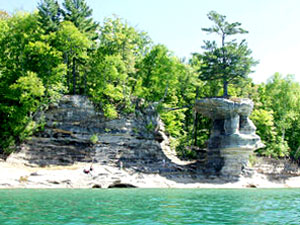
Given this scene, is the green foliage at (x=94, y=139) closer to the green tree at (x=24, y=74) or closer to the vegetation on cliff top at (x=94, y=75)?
the vegetation on cliff top at (x=94, y=75)

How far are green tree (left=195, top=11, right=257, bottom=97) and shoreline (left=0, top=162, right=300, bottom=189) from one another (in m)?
10.1

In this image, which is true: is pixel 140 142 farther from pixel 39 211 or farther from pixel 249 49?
pixel 39 211

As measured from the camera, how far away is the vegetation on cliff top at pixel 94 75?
34.1 metres

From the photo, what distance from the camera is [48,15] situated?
123 ft

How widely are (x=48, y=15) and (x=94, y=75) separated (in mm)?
8031

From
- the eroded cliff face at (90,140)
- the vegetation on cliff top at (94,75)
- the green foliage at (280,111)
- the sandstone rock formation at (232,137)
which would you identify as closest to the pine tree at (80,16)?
the vegetation on cliff top at (94,75)

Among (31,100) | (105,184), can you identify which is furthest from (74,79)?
(105,184)

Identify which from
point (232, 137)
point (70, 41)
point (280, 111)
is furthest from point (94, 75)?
point (280, 111)

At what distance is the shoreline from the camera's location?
28142mm

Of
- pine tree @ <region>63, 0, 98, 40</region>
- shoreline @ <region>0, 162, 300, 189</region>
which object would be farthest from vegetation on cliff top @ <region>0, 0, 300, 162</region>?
shoreline @ <region>0, 162, 300, 189</region>

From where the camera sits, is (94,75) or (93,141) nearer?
(93,141)

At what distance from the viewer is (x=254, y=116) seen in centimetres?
4562

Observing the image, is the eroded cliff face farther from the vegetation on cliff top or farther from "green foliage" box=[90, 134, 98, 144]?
the vegetation on cliff top

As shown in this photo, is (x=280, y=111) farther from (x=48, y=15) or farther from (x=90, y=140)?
(x=48, y=15)
